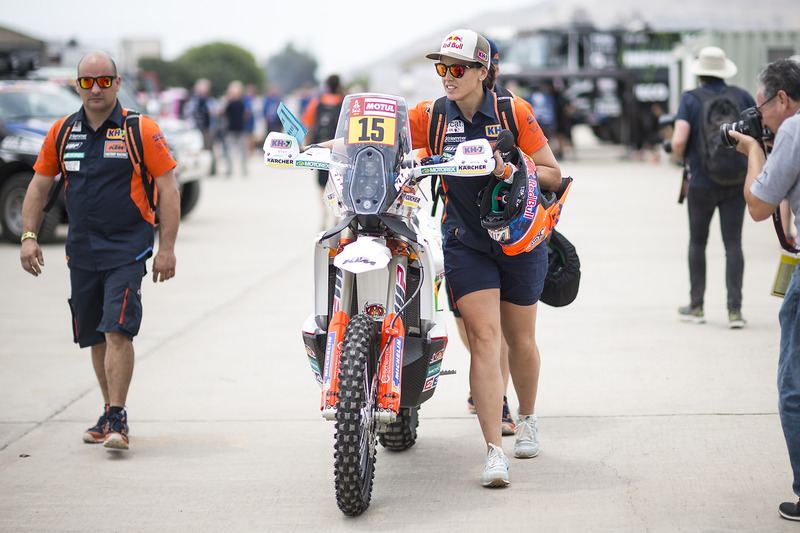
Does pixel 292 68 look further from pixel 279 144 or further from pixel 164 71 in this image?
pixel 279 144

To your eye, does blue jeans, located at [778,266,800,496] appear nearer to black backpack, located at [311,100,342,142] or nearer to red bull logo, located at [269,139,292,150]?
red bull logo, located at [269,139,292,150]

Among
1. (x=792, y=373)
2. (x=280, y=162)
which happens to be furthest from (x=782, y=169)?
(x=280, y=162)

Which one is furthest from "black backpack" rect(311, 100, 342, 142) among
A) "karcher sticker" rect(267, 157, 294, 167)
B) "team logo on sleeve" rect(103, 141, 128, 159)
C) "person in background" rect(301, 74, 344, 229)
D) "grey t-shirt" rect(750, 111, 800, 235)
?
"grey t-shirt" rect(750, 111, 800, 235)

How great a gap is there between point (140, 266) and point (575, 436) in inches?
97.2

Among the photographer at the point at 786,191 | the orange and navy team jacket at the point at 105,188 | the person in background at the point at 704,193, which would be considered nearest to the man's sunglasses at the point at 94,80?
the orange and navy team jacket at the point at 105,188

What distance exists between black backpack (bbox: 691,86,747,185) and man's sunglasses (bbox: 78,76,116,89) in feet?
14.5

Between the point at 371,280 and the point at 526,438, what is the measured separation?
4.04 feet

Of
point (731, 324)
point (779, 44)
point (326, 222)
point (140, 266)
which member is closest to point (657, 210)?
point (326, 222)

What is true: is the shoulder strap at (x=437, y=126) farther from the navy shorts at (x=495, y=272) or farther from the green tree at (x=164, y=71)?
the green tree at (x=164, y=71)

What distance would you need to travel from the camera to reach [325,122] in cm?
1220

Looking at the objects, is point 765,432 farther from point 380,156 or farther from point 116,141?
point 116,141

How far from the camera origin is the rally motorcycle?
413cm

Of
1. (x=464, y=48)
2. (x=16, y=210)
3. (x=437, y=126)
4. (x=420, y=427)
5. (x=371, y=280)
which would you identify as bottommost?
(x=420, y=427)

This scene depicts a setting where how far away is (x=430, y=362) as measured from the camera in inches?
179
